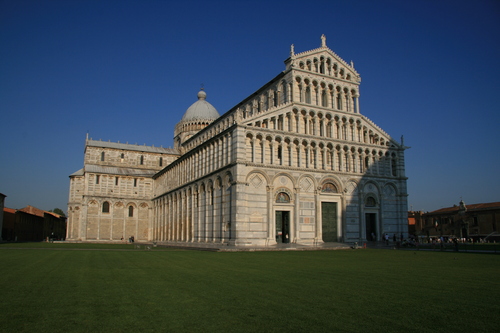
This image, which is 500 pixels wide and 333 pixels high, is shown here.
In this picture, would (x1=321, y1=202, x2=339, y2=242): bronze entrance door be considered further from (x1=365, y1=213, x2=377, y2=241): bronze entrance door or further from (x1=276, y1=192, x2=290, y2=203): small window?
(x1=365, y1=213, x2=377, y2=241): bronze entrance door

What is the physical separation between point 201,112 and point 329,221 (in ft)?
135

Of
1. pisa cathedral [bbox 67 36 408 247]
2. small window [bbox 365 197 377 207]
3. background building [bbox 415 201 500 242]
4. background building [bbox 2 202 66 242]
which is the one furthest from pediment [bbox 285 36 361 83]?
background building [bbox 2 202 66 242]

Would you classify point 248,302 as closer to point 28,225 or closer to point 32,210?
point 28,225

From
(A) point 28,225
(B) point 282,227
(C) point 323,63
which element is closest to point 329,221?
(B) point 282,227

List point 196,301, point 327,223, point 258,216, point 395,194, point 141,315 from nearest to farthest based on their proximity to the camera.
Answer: point 141,315 → point 196,301 → point 258,216 → point 327,223 → point 395,194

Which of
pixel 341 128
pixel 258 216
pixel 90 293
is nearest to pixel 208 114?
pixel 341 128

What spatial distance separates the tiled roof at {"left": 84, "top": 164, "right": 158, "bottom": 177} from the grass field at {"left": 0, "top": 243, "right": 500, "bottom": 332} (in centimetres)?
5477

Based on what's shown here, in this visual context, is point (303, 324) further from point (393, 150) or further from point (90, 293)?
point (393, 150)

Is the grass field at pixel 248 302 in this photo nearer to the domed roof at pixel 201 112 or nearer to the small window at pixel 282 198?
the small window at pixel 282 198

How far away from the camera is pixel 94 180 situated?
215ft

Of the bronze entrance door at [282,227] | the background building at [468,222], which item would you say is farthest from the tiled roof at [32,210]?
the background building at [468,222]

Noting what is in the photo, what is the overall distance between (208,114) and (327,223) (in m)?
40.6

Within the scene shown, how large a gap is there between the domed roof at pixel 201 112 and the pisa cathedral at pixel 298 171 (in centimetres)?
2017

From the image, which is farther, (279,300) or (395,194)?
(395,194)
